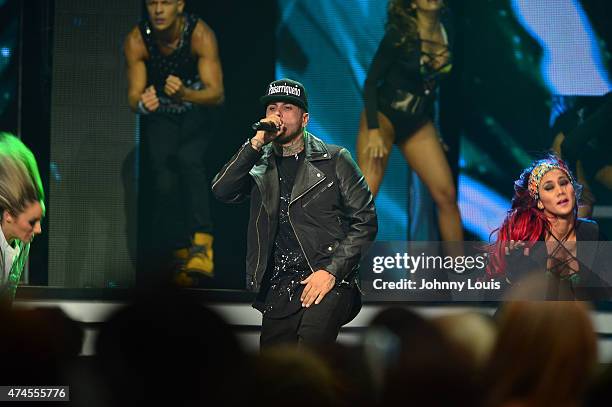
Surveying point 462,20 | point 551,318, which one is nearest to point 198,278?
point 462,20

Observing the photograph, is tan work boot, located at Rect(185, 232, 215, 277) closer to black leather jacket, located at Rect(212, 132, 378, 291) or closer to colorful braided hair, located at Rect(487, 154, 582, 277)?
black leather jacket, located at Rect(212, 132, 378, 291)

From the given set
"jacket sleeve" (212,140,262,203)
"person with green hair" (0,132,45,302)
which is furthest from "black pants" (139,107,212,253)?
"person with green hair" (0,132,45,302)

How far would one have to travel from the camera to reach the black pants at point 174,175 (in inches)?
317

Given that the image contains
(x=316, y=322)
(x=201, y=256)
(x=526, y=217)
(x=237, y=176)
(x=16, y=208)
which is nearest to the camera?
(x=16, y=208)

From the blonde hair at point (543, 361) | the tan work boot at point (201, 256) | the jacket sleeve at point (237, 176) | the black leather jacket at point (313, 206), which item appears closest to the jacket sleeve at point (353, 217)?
the black leather jacket at point (313, 206)

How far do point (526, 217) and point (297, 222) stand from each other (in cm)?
136

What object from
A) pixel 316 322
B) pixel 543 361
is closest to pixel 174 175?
pixel 316 322

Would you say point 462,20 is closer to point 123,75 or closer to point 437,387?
point 123,75

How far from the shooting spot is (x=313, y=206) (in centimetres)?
559

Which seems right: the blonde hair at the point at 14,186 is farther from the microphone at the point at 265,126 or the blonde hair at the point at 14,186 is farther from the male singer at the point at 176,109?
the male singer at the point at 176,109

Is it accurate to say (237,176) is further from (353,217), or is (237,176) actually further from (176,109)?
(176,109)

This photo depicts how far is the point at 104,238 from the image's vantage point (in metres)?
8.09

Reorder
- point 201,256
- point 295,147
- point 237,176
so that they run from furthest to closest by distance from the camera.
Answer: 1. point 201,256
2. point 295,147
3. point 237,176

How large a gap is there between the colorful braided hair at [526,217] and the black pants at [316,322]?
3.11ft
